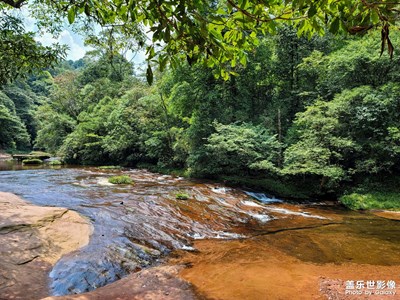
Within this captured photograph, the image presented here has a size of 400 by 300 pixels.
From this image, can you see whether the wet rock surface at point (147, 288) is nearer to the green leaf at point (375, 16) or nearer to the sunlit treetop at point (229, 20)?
the sunlit treetop at point (229, 20)

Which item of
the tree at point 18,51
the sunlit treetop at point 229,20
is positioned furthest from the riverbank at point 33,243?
the sunlit treetop at point 229,20

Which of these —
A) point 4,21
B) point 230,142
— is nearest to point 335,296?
Result: point 4,21

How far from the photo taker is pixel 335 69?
13.1m

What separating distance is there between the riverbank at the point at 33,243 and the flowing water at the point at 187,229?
22 centimetres

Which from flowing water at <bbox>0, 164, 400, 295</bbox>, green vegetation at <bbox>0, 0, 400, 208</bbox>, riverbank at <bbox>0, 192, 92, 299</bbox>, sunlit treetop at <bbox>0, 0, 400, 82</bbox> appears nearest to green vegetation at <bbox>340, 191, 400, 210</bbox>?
green vegetation at <bbox>0, 0, 400, 208</bbox>

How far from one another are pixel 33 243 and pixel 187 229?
3396 millimetres

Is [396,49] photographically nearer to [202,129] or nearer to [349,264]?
[202,129]

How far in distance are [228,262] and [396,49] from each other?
12.8 metres

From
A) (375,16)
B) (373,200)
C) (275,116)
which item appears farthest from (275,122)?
(375,16)

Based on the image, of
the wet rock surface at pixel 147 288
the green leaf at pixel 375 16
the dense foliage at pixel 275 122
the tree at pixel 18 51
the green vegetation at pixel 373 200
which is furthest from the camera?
the dense foliage at pixel 275 122

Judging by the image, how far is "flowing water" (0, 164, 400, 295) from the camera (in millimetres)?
4469

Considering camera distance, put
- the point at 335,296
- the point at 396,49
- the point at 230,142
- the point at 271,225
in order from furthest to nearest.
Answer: the point at 230,142 → the point at 396,49 → the point at 271,225 → the point at 335,296

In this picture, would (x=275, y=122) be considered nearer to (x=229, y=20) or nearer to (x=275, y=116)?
(x=275, y=116)

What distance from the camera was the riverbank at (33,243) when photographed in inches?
138
